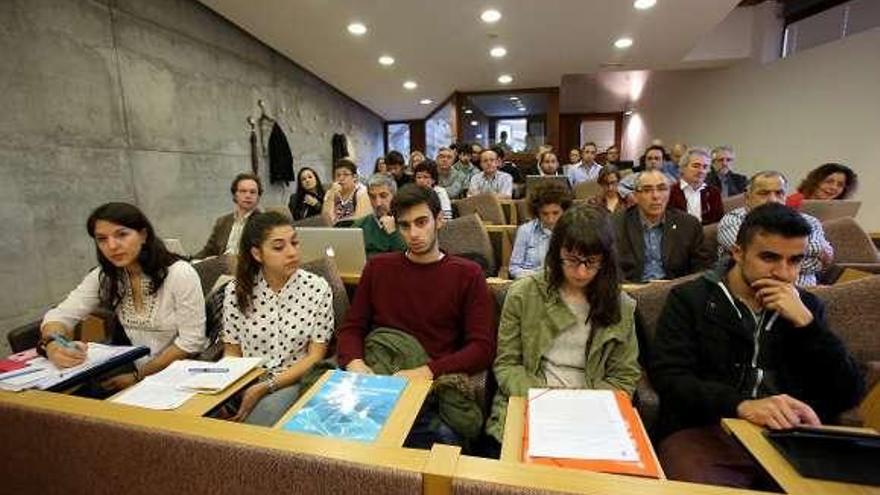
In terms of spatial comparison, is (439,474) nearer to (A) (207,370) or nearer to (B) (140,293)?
(A) (207,370)

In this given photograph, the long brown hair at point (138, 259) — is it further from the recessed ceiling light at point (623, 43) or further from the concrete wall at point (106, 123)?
the recessed ceiling light at point (623, 43)

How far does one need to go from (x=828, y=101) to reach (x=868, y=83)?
1.42 ft

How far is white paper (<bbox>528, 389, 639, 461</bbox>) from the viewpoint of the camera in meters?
0.84

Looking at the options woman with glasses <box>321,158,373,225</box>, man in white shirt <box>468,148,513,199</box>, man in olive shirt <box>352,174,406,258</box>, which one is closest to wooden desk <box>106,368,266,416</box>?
man in olive shirt <box>352,174,406,258</box>

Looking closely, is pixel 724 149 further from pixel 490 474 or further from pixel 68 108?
pixel 68 108

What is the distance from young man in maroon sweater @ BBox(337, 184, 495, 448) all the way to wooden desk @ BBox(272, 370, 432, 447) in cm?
50

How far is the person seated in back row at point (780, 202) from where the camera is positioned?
220cm

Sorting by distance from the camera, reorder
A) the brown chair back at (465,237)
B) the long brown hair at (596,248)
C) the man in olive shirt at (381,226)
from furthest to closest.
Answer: the brown chair back at (465,237) → the man in olive shirt at (381,226) → the long brown hair at (596,248)

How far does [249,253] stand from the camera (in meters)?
1.70

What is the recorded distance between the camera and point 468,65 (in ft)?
21.4

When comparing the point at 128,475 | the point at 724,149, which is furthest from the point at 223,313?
the point at 724,149

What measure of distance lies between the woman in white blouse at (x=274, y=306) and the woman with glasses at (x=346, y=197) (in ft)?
6.75

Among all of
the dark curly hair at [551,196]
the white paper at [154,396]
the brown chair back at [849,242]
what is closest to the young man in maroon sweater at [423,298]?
the white paper at [154,396]

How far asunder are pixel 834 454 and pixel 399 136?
37.1ft
